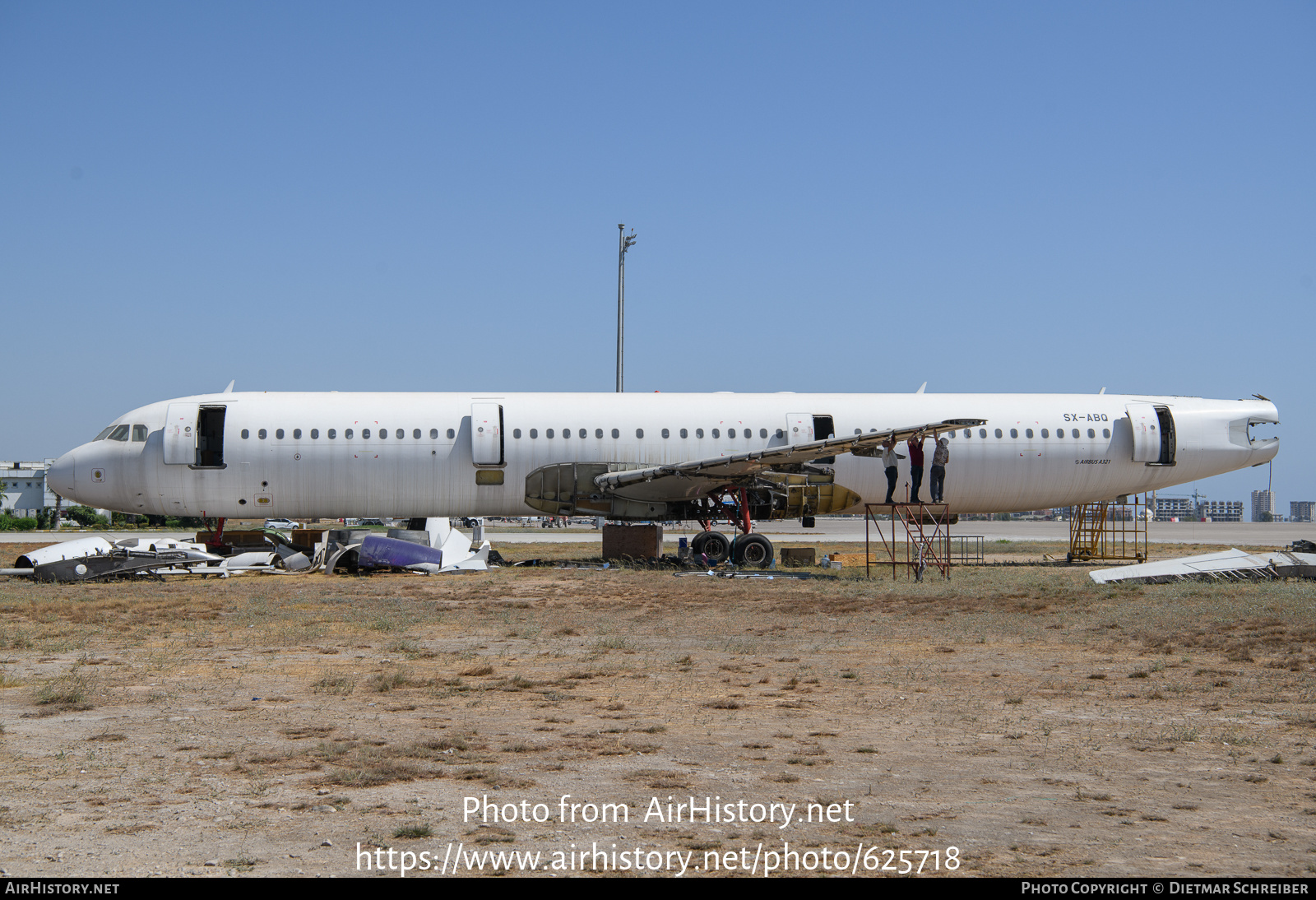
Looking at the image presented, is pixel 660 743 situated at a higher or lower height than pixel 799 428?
lower

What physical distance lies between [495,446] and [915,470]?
1000 centimetres

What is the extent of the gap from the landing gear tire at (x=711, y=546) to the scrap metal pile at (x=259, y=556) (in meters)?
4.89

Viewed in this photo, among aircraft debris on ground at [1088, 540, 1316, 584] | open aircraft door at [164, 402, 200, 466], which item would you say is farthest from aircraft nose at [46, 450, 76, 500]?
aircraft debris on ground at [1088, 540, 1316, 584]

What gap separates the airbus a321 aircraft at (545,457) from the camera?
23625mm

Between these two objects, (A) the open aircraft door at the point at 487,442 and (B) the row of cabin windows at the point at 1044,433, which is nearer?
(A) the open aircraft door at the point at 487,442

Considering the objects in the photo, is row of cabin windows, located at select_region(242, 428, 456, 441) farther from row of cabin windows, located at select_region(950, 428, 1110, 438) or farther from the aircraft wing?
row of cabin windows, located at select_region(950, 428, 1110, 438)

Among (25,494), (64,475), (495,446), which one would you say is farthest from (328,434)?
(25,494)

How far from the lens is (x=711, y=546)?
24.0 metres

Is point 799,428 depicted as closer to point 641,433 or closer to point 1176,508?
point 641,433

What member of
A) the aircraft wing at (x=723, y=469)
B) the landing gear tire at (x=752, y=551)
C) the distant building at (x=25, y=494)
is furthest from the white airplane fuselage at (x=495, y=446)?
the distant building at (x=25, y=494)

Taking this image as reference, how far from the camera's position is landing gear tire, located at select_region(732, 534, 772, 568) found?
2317cm

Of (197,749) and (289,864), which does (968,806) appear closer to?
(289,864)

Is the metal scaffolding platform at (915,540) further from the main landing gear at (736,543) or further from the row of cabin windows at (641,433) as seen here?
the row of cabin windows at (641,433)
